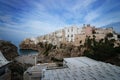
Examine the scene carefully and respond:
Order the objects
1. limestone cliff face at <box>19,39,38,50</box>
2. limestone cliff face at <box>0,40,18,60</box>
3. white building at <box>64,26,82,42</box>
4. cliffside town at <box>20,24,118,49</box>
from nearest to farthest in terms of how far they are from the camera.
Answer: limestone cliff face at <box>0,40,18,60</box> < cliffside town at <box>20,24,118,49</box> < white building at <box>64,26,82,42</box> < limestone cliff face at <box>19,39,38,50</box>

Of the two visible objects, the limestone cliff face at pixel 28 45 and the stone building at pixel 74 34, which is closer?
the stone building at pixel 74 34

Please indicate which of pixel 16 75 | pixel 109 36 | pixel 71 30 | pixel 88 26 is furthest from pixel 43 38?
pixel 16 75

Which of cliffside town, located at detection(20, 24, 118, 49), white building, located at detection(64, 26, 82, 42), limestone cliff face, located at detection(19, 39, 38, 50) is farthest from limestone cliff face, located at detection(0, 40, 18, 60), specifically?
limestone cliff face, located at detection(19, 39, 38, 50)

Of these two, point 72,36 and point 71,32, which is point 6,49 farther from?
point 71,32

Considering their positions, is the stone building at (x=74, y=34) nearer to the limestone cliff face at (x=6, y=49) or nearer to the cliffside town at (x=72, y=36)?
the cliffside town at (x=72, y=36)

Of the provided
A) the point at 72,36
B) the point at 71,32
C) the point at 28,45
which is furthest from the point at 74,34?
the point at 28,45

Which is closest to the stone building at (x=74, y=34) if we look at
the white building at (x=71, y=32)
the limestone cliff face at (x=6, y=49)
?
the white building at (x=71, y=32)

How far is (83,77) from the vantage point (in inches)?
188

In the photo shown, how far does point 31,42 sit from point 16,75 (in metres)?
36.5

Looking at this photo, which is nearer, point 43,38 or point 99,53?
point 99,53

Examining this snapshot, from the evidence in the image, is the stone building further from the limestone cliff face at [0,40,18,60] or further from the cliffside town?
the limestone cliff face at [0,40,18,60]

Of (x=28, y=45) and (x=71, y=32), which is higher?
(x=71, y=32)

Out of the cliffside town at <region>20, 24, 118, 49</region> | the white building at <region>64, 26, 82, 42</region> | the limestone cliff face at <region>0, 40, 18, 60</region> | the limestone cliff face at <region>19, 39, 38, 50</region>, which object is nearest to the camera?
the limestone cliff face at <region>0, 40, 18, 60</region>

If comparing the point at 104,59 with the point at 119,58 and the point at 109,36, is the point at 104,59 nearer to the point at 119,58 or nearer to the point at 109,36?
the point at 119,58
